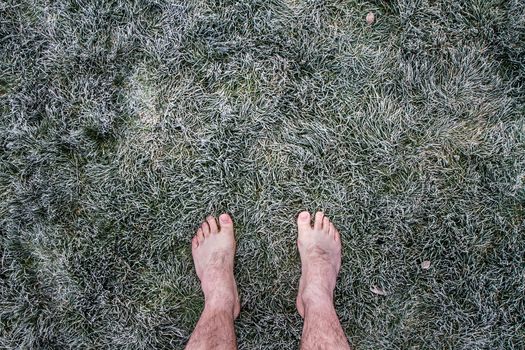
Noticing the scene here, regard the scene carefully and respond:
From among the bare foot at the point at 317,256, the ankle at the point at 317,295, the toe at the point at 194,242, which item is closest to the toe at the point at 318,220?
the bare foot at the point at 317,256

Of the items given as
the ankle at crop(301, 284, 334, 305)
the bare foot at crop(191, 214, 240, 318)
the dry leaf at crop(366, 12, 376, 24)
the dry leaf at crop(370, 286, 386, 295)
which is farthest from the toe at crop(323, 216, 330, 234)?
the dry leaf at crop(366, 12, 376, 24)

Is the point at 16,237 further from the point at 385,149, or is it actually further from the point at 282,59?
the point at 385,149

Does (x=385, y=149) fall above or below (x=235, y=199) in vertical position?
above

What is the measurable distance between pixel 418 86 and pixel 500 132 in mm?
585

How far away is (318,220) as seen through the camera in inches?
107

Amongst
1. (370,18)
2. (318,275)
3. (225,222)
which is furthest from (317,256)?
(370,18)

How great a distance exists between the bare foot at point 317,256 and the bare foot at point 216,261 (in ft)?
1.39

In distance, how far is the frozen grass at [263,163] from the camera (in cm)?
270

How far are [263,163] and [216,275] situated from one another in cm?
75

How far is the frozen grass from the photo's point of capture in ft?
8.87

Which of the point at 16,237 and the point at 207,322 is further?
the point at 16,237

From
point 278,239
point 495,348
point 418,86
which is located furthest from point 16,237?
point 495,348

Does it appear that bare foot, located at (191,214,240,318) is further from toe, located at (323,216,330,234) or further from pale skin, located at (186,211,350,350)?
toe, located at (323,216,330,234)

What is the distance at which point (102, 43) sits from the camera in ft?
9.03
